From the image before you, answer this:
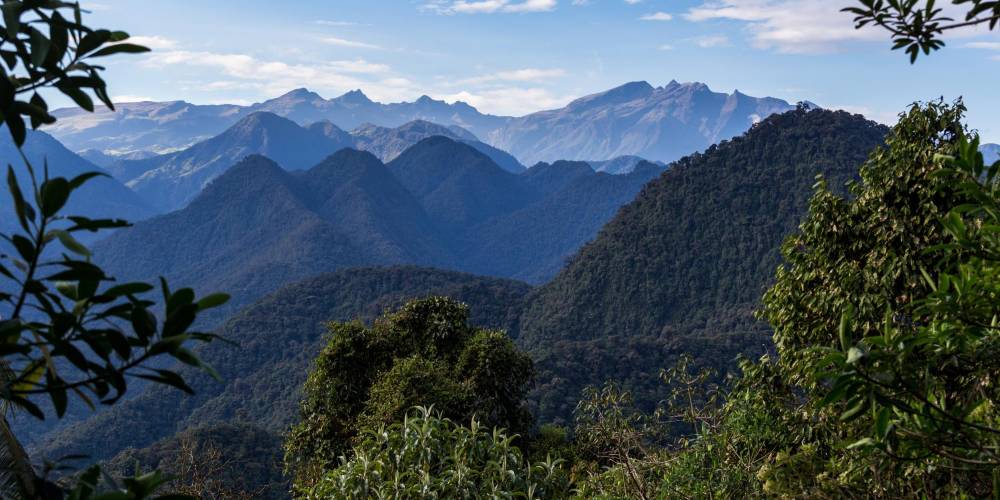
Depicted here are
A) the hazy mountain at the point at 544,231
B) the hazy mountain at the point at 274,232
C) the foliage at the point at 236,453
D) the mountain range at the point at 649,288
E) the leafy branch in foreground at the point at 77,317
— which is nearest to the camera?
the leafy branch in foreground at the point at 77,317

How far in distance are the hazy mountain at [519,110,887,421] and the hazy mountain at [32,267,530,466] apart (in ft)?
26.3

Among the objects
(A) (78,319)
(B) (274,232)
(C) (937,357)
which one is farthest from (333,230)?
(A) (78,319)

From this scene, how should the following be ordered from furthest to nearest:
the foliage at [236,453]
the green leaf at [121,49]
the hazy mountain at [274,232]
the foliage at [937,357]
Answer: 1. the hazy mountain at [274,232]
2. the foliage at [236,453]
3. the foliage at [937,357]
4. the green leaf at [121,49]

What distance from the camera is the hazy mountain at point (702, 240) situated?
2330 inches

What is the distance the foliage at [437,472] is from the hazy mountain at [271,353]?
137 feet

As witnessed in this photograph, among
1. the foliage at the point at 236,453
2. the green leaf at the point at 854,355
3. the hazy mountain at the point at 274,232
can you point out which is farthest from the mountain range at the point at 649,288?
the hazy mountain at the point at 274,232

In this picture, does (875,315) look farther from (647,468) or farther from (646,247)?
(646,247)

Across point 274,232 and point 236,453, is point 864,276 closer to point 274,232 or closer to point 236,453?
point 236,453

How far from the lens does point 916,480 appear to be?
4.94m

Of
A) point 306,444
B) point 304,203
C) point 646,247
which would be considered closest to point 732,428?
point 306,444

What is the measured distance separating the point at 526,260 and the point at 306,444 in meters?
161

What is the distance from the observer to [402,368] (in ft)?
37.2

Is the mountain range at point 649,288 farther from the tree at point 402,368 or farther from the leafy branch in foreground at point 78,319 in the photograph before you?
the leafy branch in foreground at point 78,319

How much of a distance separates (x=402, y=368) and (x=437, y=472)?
17.5 feet
